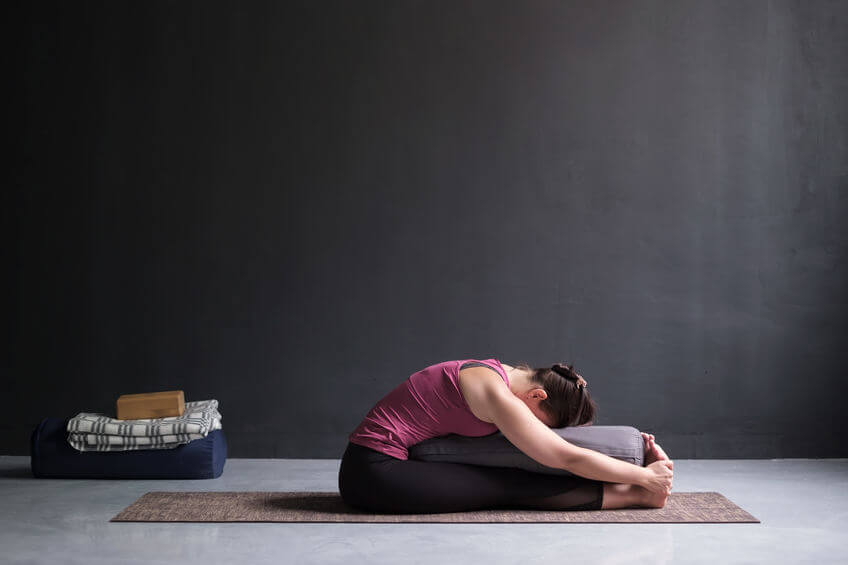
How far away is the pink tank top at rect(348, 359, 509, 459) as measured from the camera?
9.70 feet

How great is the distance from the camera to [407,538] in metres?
2.66

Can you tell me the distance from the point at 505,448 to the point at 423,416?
0.31 m

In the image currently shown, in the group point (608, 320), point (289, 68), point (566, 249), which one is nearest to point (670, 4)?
point (566, 249)

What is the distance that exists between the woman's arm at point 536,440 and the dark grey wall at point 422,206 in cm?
149

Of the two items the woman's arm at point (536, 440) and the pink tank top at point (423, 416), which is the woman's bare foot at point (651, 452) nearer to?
the woman's arm at point (536, 440)

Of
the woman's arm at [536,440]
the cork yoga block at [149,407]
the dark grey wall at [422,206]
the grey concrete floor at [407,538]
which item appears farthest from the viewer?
the dark grey wall at [422,206]

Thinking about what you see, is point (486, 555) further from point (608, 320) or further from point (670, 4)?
point (670, 4)

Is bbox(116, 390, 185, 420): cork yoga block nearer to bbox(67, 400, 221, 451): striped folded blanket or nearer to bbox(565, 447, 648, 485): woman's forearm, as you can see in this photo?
bbox(67, 400, 221, 451): striped folded blanket

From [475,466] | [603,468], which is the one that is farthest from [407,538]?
[603,468]

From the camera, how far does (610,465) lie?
2.86 m

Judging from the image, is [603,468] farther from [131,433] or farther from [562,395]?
[131,433]

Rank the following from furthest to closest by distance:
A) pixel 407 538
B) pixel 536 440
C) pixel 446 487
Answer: pixel 446 487 < pixel 536 440 < pixel 407 538

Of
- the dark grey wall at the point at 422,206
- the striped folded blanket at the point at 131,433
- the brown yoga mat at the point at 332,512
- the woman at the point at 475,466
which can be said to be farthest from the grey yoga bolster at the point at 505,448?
the dark grey wall at the point at 422,206

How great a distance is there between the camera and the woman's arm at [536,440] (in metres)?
2.80
